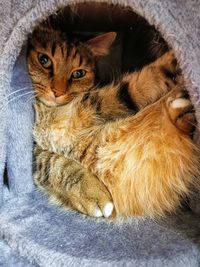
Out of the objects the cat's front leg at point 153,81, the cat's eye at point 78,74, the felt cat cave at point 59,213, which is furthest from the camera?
the cat's eye at point 78,74

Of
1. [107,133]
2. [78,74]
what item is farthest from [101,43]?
[107,133]

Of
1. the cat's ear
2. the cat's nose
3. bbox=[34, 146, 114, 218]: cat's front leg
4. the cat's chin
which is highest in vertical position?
the cat's ear

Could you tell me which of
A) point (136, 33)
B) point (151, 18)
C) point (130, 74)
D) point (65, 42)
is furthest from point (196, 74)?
point (136, 33)

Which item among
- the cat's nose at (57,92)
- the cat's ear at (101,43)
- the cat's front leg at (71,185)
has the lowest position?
the cat's front leg at (71,185)

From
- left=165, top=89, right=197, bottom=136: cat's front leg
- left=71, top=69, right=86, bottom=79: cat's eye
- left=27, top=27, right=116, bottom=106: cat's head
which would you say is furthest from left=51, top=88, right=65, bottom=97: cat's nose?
left=165, top=89, right=197, bottom=136: cat's front leg

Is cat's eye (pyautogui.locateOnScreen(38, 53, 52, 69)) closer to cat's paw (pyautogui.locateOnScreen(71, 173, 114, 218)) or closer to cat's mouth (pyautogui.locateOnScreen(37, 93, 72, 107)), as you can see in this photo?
cat's mouth (pyautogui.locateOnScreen(37, 93, 72, 107))

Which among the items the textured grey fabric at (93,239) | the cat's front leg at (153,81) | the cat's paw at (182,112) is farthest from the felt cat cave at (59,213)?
the cat's front leg at (153,81)

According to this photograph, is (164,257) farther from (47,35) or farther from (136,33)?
(136,33)

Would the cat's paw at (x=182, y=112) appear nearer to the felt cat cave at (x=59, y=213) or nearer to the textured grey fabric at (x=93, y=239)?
the felt cat cave at (x=59, y=213)
